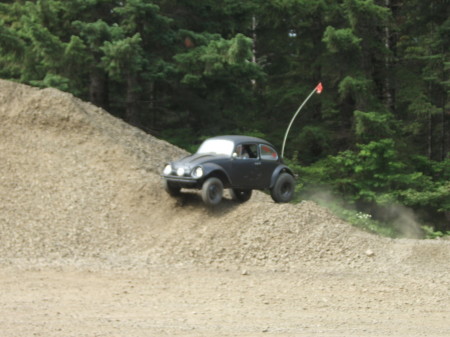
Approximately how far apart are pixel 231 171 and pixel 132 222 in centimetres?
259

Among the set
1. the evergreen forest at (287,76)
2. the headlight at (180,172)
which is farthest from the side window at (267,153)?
the evergreen forest at (287,76)

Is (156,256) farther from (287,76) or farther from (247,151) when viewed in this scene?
(287,76)

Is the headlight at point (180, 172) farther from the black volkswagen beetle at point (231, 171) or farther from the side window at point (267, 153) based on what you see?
the side window at point (267, 153)

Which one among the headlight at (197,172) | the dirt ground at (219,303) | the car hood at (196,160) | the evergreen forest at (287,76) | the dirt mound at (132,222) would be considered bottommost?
the dirt ground at (219,303)

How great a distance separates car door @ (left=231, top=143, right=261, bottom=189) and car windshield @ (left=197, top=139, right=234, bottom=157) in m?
0.19

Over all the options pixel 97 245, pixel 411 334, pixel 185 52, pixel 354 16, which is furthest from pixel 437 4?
pixel 411 334

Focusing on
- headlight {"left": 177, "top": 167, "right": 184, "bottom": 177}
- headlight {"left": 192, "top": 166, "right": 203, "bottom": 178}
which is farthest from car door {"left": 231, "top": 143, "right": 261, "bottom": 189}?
headlight {"left": 177, "top": 167, "right": 184, "bottom": 177}

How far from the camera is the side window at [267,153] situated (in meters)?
14.6

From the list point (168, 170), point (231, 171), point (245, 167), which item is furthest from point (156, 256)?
point (245, 167)

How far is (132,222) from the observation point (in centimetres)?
1430

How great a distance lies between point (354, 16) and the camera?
2219 centimetres

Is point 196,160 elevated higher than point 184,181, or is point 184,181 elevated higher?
point 196,160

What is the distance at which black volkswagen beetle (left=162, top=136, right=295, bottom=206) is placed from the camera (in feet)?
44.3

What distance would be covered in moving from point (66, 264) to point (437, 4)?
64.8 feet
